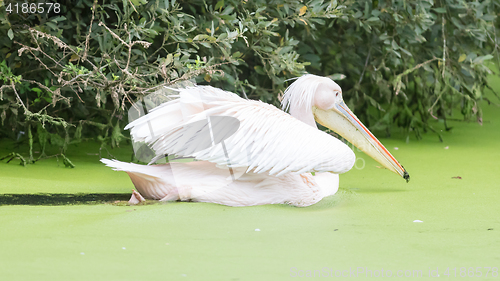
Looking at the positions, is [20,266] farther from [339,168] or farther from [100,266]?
[339,168]

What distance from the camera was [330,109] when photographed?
349 centimetres

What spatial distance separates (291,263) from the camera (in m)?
2.15

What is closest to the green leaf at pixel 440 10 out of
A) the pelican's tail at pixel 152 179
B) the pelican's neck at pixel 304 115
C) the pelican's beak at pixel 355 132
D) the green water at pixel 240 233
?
the green water at pixel 240 233

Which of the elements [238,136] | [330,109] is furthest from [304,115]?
[238,136]

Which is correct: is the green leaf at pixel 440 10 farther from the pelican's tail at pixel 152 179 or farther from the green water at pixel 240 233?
the pelican's tail at pixel 152 179

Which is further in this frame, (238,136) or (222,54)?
(222,54)

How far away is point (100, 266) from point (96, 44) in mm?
2655

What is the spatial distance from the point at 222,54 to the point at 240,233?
247cm

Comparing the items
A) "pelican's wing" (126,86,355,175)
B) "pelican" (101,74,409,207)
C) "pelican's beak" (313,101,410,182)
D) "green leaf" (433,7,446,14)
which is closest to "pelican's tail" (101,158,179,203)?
"pelican" (101,74,409,207)

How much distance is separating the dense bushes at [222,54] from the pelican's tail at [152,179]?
28.0 inches

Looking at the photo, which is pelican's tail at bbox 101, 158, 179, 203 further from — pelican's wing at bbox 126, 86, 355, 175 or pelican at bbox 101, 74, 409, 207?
pelican's wing at bbox 126, 86, 355, 175

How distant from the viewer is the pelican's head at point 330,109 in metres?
3.39

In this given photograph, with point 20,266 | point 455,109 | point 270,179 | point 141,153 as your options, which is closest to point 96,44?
point 141,153

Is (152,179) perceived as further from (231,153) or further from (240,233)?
(240,233)
